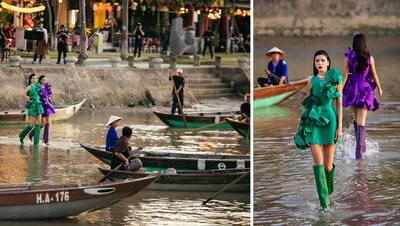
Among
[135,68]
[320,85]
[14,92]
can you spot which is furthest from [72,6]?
[320,85]

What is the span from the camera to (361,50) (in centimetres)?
519

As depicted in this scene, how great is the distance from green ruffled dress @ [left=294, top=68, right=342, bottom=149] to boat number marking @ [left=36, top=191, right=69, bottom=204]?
4.91 ft

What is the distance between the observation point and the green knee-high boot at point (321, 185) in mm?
4383

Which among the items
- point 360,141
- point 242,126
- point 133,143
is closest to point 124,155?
point 360,141

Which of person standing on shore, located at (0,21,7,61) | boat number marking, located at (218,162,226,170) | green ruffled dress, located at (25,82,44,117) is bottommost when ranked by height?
boat number marking, located at (218,162,226,170)

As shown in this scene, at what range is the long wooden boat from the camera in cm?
586

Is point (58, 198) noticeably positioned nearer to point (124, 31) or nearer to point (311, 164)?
point (311, 164)

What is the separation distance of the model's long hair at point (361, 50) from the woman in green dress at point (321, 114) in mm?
774

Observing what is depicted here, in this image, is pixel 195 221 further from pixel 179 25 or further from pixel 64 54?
pixel 179 25

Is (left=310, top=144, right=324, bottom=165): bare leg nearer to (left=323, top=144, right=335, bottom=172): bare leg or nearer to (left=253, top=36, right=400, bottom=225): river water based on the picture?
(left=323, top=144, right=335, bottom=172): bare leg

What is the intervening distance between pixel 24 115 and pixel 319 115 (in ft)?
22.9

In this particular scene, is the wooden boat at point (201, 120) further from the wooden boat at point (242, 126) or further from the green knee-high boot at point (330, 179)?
the green knee-high boot at point (330, 179)

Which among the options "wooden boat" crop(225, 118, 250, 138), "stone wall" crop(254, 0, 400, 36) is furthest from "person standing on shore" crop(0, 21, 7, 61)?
"stone wall" crop(254, 0, 400, 36)

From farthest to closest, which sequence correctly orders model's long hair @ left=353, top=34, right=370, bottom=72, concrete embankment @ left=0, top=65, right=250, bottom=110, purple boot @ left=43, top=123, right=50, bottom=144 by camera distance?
concrete embankment @ left=0, top=65, right=250, bottom=110 → purple boot @ left=43, top=123, right=50, bottom=144 → model's long hair @ left=353, top=34, right=370, bottom=72
